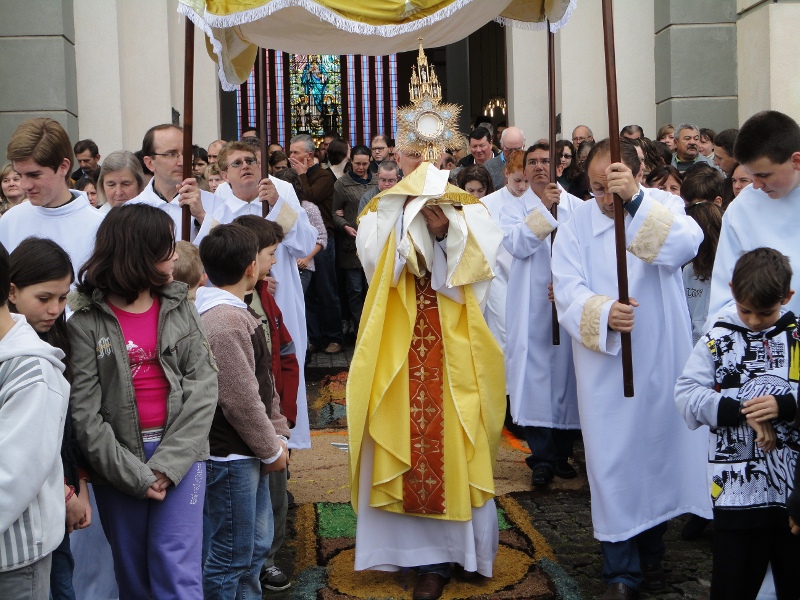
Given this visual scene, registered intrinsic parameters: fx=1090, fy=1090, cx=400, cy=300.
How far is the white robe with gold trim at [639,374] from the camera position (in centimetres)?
470

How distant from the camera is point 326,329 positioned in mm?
10625

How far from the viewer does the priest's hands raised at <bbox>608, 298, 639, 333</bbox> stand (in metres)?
4.62

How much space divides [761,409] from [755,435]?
156mm

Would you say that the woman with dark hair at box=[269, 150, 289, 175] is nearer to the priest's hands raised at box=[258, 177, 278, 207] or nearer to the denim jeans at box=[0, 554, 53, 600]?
the priest's hands raised at box=[258, 177, 278, 207]

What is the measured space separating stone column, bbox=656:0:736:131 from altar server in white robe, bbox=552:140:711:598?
644 centimetres

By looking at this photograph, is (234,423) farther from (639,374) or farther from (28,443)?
(639,374)

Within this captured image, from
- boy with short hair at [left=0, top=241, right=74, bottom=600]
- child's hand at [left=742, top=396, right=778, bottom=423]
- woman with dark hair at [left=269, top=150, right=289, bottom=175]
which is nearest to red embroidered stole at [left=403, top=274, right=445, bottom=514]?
child's hand at [left=742, top=396, right=778, bottom=423]

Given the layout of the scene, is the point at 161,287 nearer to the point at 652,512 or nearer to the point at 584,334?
the point at 584,334

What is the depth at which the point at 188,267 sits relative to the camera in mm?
4367

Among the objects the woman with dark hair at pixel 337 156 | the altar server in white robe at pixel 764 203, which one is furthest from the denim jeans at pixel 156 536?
the woman with dark hair at pixel 337 156

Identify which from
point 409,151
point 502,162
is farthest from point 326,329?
point 409,151

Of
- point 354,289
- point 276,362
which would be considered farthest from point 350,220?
point 276,362

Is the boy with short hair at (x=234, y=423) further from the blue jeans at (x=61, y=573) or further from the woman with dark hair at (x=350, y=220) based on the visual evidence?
the woman with dark hair at (x=350, y=220)

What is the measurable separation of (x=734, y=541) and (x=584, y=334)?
1298 millimetres
